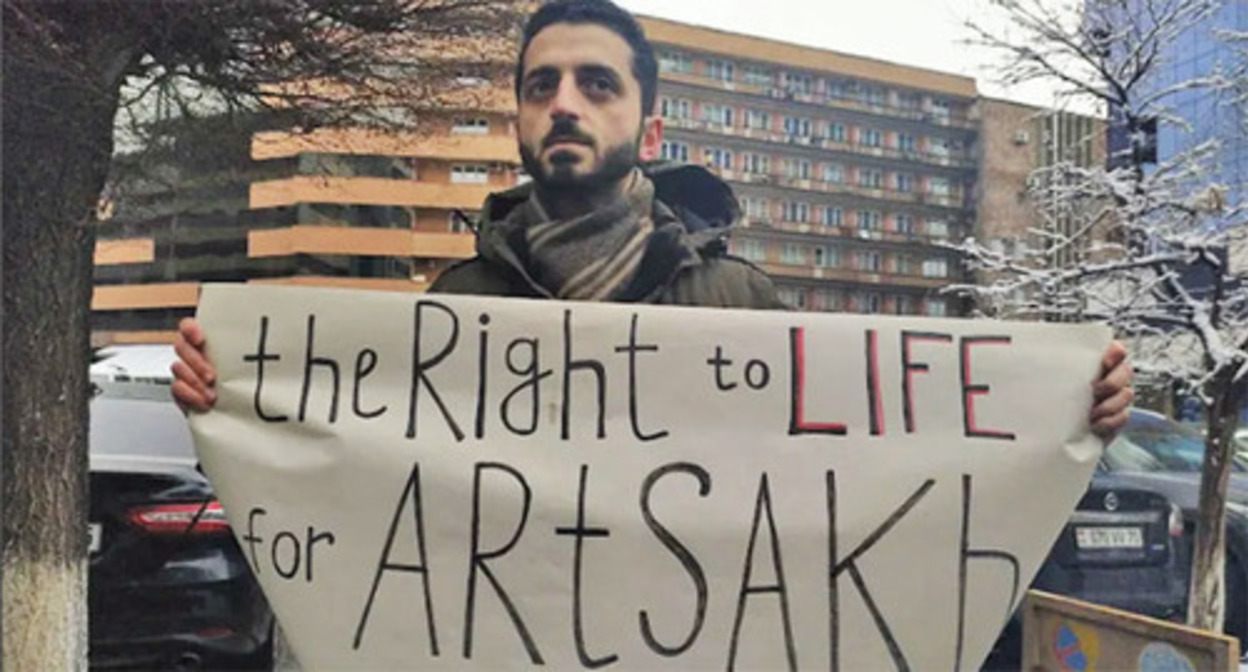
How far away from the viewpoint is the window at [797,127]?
2.77 metres

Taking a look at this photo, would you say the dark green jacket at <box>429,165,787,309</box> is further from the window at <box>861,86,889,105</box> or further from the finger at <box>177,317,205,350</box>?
the window at <box>861,86,889,105</box>

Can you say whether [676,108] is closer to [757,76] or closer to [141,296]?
[757,76]

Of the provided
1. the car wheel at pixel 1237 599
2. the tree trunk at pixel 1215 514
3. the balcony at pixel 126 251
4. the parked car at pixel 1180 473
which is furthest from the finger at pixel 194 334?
the car wheel at pixel 1237 599

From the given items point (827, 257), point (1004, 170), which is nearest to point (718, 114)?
point (827, 257)

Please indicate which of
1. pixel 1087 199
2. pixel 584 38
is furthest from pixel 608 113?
pixel 1087 199

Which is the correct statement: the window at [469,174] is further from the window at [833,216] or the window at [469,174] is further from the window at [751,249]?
the window at [833,216]

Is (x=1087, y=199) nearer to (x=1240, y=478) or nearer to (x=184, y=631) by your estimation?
(x=1240, y=478)

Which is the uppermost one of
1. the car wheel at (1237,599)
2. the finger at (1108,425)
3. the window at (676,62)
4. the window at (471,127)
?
the window at (676,62)

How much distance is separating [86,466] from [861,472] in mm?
2327

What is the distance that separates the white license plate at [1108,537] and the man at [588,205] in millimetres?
1883

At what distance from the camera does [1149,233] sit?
12.5 feet

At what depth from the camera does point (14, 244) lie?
273 cm

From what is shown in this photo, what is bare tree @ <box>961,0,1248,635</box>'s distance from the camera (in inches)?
148

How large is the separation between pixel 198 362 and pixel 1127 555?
344cm
